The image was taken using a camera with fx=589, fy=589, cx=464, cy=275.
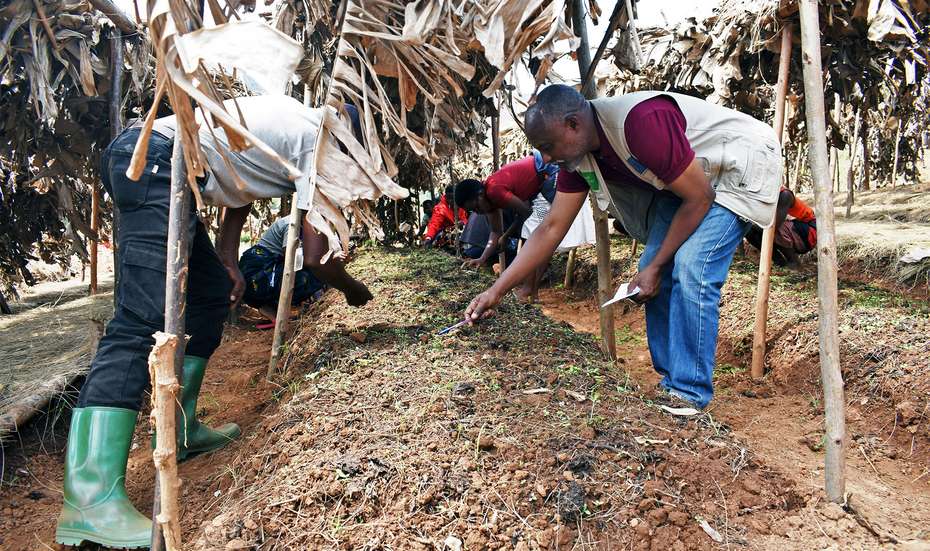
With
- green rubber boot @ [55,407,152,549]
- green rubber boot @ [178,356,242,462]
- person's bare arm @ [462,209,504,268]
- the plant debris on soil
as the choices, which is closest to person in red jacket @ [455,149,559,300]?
person's bare arm @ [462,209,504,268]

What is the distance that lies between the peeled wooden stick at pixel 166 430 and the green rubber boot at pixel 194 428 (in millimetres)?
1394

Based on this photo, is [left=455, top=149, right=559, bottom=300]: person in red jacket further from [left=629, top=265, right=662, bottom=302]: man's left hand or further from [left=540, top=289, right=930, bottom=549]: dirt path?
[left=629, top=265, right=662, bottom=302]: man's left hand

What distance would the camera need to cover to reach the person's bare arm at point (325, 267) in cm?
303

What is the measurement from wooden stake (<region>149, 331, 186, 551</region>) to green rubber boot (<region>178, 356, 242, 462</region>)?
139 centimetres

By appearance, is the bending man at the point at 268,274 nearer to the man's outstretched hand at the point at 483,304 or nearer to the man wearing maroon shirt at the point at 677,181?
the man's outstretched hand at the point at 483,304

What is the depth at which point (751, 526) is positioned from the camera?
5.74 ft

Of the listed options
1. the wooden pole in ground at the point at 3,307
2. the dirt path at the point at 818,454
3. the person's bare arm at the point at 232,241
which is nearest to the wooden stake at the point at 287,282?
the person's bare arm at the point at 232,241

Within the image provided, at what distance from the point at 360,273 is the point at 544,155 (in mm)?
4127

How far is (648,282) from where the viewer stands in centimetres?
269

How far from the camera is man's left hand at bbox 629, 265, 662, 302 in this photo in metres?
2.67

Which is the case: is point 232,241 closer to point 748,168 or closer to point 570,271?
point 748,168

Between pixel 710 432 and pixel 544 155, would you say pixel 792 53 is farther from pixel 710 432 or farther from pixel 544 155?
pixel 710 432

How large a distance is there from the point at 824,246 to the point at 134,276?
234 centimetres

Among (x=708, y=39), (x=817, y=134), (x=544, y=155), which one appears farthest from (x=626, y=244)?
(x=817, y=134)
